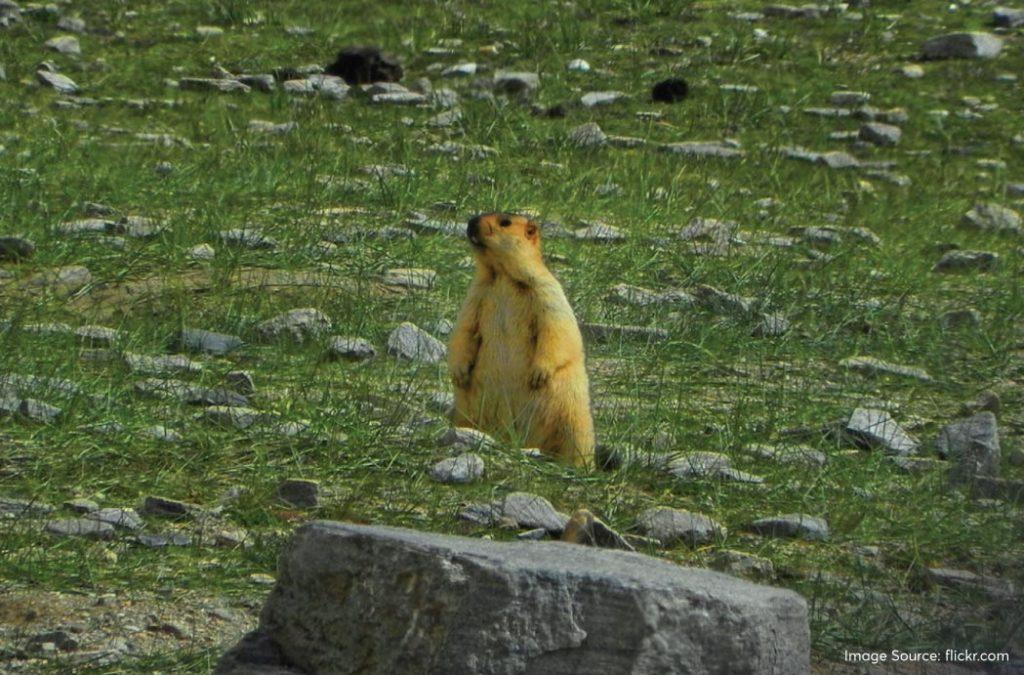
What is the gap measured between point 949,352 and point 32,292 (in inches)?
162

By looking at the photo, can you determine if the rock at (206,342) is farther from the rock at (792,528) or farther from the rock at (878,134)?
the rock at (878,134)

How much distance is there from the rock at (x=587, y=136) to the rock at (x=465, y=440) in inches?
233

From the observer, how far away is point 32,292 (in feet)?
25.4

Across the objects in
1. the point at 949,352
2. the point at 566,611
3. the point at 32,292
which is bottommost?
the point at 949,352

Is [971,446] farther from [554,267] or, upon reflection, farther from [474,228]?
[554,267]

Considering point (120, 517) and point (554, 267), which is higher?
point (120, 517)

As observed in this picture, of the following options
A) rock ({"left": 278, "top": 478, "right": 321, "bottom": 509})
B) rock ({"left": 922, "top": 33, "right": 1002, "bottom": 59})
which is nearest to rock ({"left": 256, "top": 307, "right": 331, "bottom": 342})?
rock ({"left": 278, "top": 478, "right": 321, "bottom": 509})

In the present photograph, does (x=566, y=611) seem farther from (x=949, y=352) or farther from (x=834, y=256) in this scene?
(x=834, y=256)

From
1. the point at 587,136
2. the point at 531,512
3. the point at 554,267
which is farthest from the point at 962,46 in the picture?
the point at 531,512

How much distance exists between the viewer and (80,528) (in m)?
4.99

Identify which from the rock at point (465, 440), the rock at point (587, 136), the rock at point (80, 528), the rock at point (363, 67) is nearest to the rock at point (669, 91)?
the rock at point (587, 136)

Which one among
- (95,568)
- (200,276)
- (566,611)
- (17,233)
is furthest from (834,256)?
(566,611)

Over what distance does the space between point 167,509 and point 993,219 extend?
6959mm

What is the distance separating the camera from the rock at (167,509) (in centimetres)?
521
